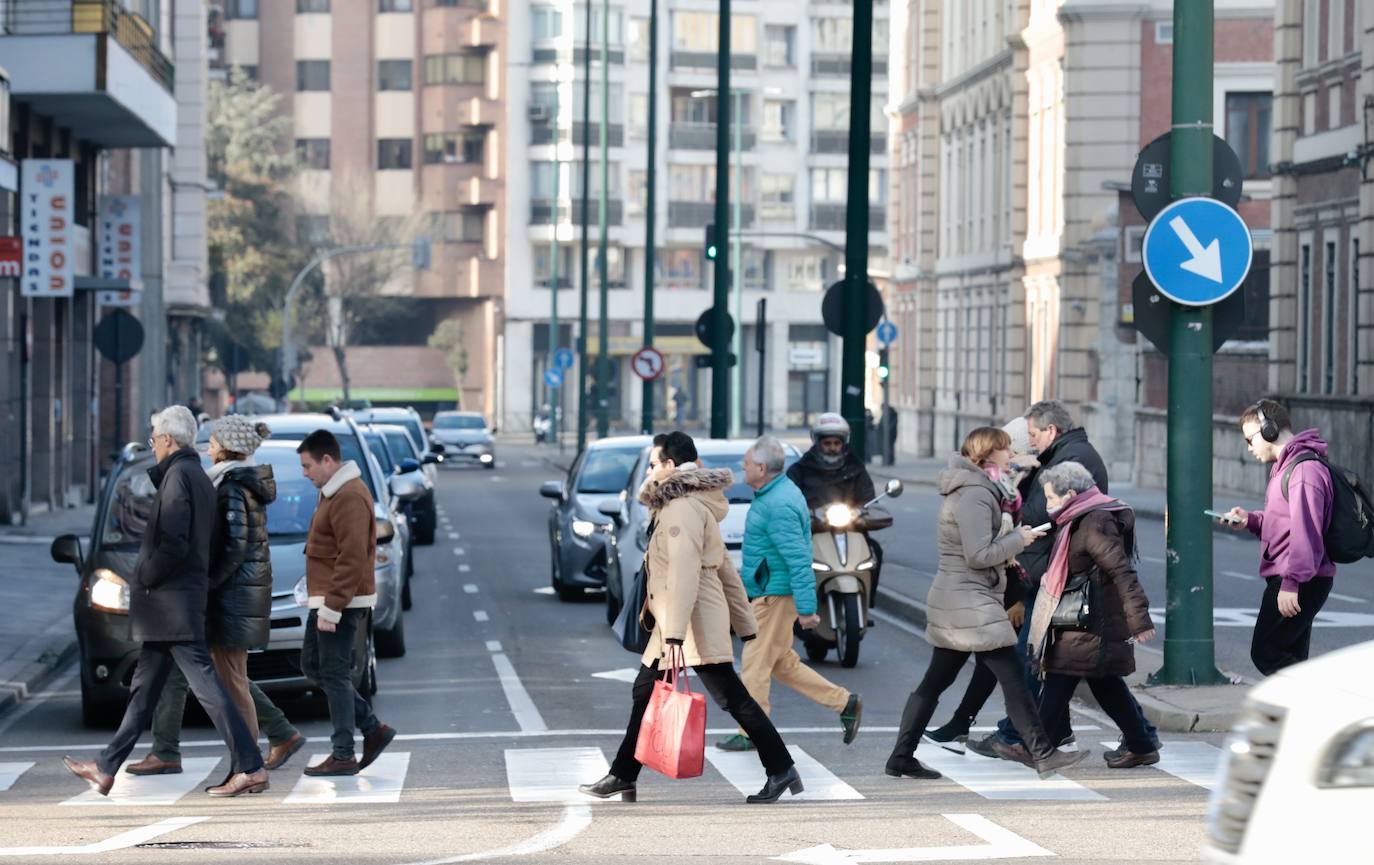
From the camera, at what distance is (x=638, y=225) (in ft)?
322

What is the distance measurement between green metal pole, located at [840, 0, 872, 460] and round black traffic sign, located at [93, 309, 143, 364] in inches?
447

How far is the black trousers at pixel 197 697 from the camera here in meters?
11.5

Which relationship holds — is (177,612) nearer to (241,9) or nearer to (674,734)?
(674,734)

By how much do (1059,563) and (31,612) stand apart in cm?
1198

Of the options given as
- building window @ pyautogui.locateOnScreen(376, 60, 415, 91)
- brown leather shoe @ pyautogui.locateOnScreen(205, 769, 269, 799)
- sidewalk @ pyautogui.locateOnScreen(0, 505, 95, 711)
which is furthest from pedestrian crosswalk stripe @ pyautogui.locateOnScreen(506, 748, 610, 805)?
building window @ pyautogui.locateOnScreen(376, 60, 415, 91)

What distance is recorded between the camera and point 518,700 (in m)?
15.4

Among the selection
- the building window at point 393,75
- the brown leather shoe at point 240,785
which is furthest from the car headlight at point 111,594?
the building window at point 393,75

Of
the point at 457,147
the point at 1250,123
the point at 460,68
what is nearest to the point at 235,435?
the point at 1250,123

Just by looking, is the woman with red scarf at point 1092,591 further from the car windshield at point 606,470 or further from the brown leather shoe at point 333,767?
the car windshield at point 606,470

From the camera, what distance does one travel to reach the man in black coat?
11492 millimetres

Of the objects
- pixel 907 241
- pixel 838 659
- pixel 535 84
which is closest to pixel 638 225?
pixel 535 84

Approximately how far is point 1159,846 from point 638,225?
292 ft

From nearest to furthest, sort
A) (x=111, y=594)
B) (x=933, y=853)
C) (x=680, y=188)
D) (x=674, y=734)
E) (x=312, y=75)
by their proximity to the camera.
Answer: (x=933, y=853), (x=674, y=734), (x=111, y=594), (x=680, y=188), (x=312, y=75)

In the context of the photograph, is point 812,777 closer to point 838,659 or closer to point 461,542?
point 838,659
